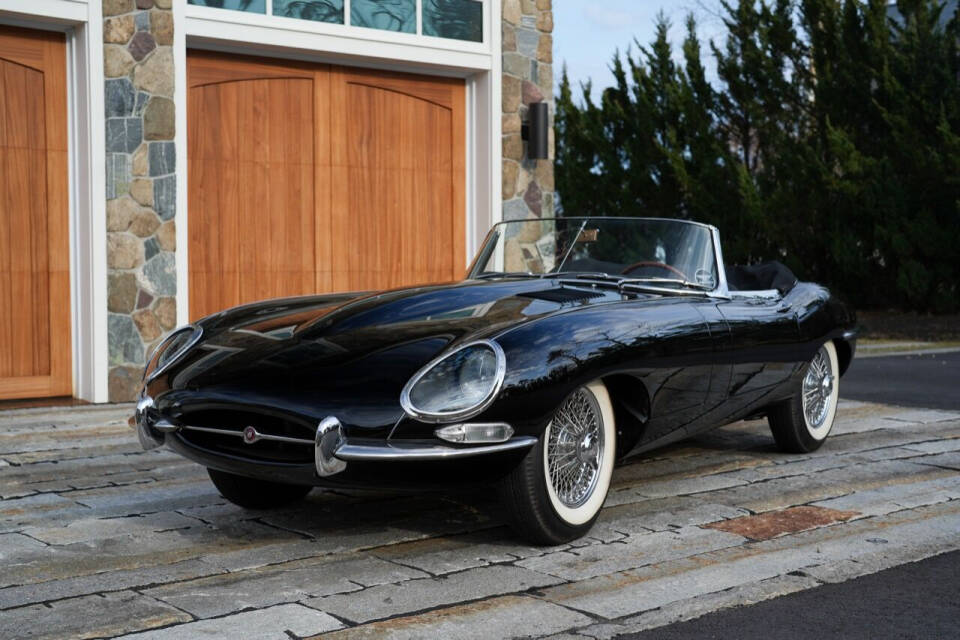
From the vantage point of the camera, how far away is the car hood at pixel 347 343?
3.91 meters

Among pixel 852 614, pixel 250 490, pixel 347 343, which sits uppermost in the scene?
pixel 347 343

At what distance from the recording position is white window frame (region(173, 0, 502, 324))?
841 cm

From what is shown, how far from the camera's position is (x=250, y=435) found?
400cm

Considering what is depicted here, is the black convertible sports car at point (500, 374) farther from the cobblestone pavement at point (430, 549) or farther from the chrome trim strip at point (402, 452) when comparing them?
the cobblestone pavement at point (430, 549)

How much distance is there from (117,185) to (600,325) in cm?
487

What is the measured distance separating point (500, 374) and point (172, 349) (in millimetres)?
1543

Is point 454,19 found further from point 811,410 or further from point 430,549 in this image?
point 430,549

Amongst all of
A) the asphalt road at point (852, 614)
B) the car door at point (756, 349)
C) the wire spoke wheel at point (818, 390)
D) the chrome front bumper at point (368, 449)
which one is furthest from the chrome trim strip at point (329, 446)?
the wire spoke wheel at point (818, 390)

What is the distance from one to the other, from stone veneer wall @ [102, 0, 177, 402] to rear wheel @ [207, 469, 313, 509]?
3.60 metres

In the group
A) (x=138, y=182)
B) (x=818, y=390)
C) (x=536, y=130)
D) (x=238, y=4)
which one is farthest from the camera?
(x=536, y=130)

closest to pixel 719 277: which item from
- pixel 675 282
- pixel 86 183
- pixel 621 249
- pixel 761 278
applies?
pixel 675 282

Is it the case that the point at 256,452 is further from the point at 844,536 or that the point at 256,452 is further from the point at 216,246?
the point at 216,246

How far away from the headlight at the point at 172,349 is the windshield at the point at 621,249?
4.77 feet

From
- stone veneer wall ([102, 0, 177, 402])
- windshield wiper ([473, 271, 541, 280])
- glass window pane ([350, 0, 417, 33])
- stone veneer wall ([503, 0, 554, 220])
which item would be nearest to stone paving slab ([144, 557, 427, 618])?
windshield wiper ([473, 271, 541, 280])
